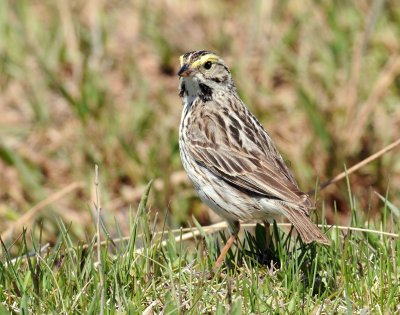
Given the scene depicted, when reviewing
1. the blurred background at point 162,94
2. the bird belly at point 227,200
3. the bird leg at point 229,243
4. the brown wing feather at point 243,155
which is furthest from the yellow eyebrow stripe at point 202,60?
the blurred background at point 162,94

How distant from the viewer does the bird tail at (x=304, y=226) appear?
552 cm

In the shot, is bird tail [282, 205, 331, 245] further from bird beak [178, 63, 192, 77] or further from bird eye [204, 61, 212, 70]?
bird eye [204, 61, 212, 70]

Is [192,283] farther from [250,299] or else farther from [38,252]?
[38,252]

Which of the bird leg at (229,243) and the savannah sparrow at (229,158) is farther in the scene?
the savannah sparrow at (229,158)

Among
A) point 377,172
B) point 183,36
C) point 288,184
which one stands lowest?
point 377,172

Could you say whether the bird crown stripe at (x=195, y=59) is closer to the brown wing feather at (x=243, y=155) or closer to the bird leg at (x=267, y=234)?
the brown wing feather at (x=243, y=155)

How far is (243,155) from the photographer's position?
22.1 feet

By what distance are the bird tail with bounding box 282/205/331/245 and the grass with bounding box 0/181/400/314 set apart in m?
0.13

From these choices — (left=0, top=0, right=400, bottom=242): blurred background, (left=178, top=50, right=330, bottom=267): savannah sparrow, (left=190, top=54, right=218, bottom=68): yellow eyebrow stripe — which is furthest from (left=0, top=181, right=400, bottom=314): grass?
(left=0, top=0, right=400, bottom=242): blurred background

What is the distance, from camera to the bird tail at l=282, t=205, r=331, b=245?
18.1 feet

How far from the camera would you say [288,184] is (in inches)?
248

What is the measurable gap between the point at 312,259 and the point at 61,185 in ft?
20.4

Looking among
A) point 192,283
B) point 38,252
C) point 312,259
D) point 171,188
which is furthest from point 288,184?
point 171,188

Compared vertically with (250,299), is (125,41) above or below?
above
